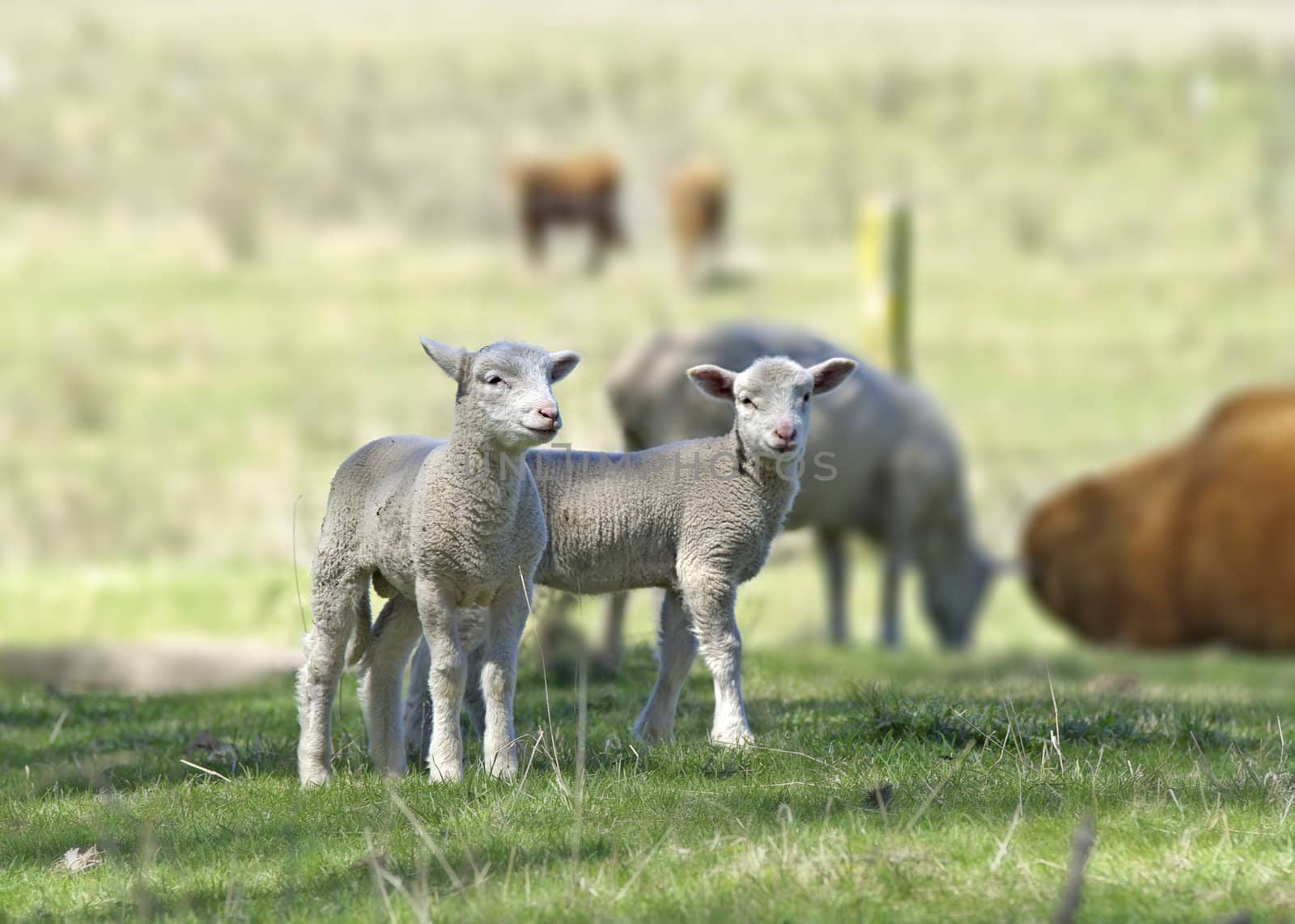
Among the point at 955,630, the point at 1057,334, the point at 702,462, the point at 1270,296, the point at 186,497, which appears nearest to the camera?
the point at 702,462

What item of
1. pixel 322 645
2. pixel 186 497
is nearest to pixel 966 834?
pixel 322 645

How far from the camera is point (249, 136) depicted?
3712 cm

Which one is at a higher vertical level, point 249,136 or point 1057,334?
point 249,136

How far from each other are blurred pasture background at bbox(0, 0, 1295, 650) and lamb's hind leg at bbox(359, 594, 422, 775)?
3220 mm

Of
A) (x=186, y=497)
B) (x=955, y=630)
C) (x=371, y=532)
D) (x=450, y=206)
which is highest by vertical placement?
(x=450, y=206)

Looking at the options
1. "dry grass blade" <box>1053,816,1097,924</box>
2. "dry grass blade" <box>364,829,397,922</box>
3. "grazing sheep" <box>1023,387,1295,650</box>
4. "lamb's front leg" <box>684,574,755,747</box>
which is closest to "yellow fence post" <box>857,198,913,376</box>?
"grazing sheep" <box>1023,387,1295,650</box>

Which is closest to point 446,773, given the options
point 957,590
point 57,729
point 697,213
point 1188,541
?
point 57,729

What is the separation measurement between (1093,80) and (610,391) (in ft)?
118

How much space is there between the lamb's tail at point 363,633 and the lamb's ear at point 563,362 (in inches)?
37.0

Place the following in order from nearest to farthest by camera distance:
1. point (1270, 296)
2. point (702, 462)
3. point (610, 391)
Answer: point (702, 462), point (610, 391), point (1270, 296)

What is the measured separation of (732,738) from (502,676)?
78 centimetres

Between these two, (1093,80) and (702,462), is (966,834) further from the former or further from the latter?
(1093,80)

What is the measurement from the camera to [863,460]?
13.2 metres

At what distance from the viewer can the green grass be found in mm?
4098
